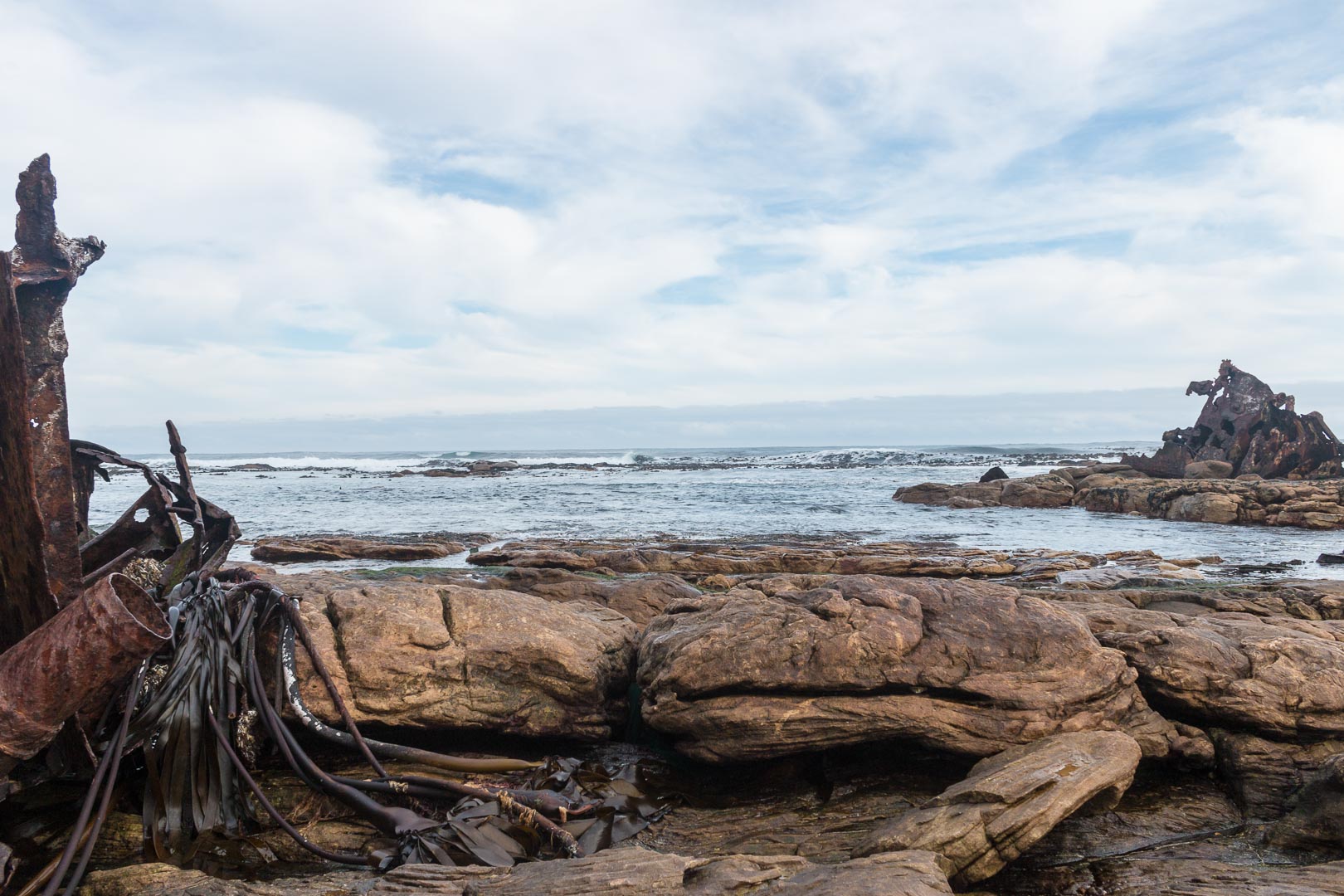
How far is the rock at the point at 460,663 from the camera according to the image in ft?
16.6

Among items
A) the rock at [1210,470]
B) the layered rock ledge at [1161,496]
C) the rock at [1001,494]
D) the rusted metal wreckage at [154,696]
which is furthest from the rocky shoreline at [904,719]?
the rock at [1210,470]

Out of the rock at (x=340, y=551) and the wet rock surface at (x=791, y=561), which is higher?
the wet rock surface at (x=791, y=561)

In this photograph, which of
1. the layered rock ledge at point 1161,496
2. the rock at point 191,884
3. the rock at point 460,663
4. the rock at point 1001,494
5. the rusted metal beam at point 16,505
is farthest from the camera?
the rock at point 1001,494

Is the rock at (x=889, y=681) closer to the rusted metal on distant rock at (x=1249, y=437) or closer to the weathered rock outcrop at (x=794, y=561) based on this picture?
the weathered rock outcrop at (x=794, y=561)

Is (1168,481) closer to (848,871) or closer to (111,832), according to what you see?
(848,871)

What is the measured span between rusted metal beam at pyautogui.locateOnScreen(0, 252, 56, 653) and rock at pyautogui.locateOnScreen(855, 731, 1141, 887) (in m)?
4.60

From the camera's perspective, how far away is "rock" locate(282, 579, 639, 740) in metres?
5.07

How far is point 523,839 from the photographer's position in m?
4.22

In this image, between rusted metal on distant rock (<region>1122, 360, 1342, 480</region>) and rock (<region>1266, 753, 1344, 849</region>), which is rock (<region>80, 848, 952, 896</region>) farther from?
rusted metal on distant rock (<region>1122, 360, 1342, 480</region>)

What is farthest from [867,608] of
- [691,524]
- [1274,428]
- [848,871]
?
[1274,428]

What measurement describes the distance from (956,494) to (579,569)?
21.4 metres

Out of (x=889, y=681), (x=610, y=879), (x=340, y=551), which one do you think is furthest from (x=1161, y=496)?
(x=610, y=879)

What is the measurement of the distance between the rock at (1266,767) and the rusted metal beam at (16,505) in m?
7.27

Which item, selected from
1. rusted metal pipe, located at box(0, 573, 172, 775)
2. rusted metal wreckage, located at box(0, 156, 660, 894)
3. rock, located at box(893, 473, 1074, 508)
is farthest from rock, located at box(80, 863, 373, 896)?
rock, located at box(893, 473, 1074, 508)
